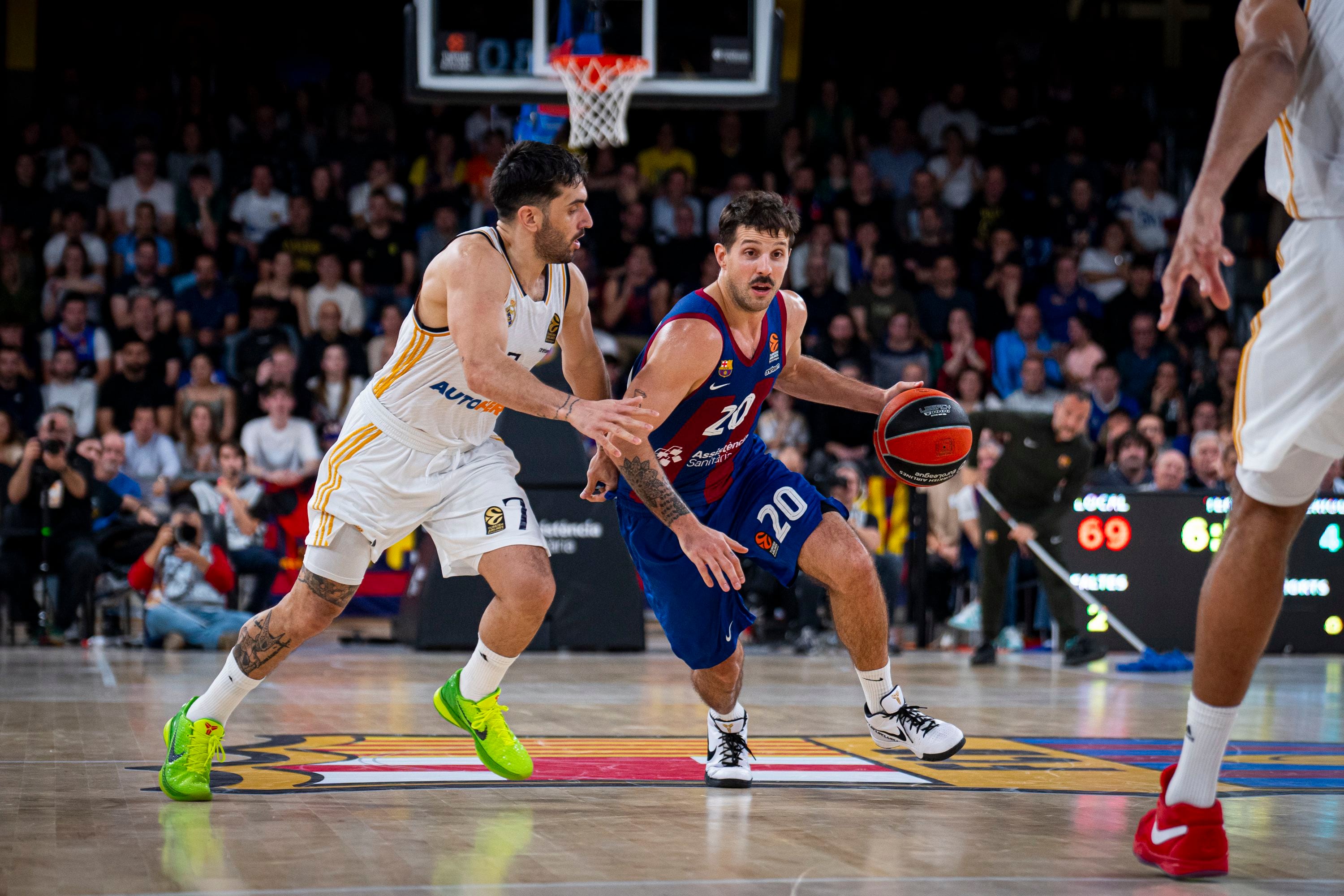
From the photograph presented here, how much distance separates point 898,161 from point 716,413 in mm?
12151

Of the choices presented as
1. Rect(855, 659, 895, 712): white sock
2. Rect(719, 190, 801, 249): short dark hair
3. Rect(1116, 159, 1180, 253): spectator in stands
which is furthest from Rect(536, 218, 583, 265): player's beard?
Rect(1116, 159, 1180, 253): spectator in stands

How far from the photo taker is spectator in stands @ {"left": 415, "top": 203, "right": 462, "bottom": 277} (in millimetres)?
14203

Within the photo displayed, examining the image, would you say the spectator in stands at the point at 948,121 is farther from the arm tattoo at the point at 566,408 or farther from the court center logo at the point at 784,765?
the arm tattoo at the point at 566,408

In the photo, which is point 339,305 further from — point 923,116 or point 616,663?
point 923,116

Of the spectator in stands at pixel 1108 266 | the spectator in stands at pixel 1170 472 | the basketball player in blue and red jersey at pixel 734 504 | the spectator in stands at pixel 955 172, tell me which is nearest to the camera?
the basketball player in blue and red jersey at pixel 734 504

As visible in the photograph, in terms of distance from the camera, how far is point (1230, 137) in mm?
3146

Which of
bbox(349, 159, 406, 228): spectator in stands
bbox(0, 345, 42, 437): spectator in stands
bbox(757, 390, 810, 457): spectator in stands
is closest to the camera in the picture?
bbox(0, 345, 42, 437): spectator in stands

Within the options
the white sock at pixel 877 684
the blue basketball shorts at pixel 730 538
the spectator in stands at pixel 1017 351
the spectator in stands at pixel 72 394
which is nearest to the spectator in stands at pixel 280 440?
the spectator in stands at pixel 72 394

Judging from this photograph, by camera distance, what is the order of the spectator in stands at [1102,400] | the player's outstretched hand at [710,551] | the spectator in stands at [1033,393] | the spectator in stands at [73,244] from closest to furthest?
the player's outstretched hand at [710,551] < the spectator in stands at [1033,393] < the spectator in stands at [1102,400] < the spectator in stands at [73,244]

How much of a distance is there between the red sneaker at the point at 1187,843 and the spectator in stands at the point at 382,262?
37.8ft

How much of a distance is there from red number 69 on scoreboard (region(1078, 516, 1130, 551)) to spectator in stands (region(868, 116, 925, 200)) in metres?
6.27

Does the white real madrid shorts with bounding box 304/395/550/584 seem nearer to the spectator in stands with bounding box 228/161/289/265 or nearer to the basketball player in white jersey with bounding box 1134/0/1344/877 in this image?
the basketball player in white jersey with bounding box 1134/0/1344/877

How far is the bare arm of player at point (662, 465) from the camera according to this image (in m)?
4.18

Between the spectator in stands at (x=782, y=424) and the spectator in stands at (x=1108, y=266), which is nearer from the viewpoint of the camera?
the spectator in stands at (x=782, y=424)
